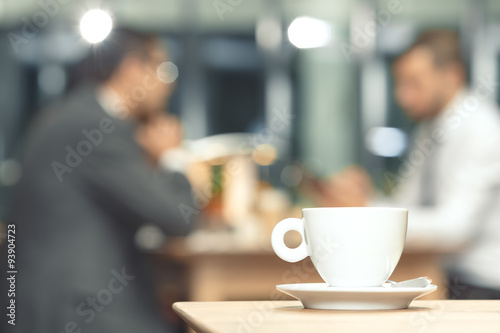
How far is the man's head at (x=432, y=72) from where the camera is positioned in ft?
9.91

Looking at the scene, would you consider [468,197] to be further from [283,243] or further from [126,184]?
[283,243]

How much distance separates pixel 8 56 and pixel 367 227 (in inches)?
271

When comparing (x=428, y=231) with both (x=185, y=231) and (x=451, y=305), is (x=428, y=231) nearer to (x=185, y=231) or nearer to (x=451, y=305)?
(x=185, y=231)

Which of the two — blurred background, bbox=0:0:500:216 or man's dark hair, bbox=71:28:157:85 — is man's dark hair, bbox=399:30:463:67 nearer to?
man's dark hair, bbox=71:28:157:85

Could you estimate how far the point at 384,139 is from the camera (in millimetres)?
7285

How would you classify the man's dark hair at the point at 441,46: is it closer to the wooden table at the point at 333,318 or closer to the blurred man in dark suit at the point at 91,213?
the blurred man in dark suit at the point at 91,213

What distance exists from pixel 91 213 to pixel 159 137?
958mm

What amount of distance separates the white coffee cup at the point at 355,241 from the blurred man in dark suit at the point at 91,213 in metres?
1.39

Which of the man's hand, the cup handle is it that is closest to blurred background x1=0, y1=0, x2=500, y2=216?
the man's hand

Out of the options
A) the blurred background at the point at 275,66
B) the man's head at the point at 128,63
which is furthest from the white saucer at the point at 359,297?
the blurred background at the point at 275,66

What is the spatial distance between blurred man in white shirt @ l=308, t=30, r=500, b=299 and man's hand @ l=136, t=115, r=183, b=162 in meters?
0.72

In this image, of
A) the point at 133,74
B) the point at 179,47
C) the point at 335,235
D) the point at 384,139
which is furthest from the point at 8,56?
the point at 335,235

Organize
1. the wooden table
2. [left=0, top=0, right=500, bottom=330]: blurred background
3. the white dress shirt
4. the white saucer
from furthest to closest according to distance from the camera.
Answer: [left=0, top=0, right=500, bottom=330]: blurred background, the white dress shirt, the white saucer, the wooden table

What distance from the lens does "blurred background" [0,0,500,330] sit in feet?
23.3
